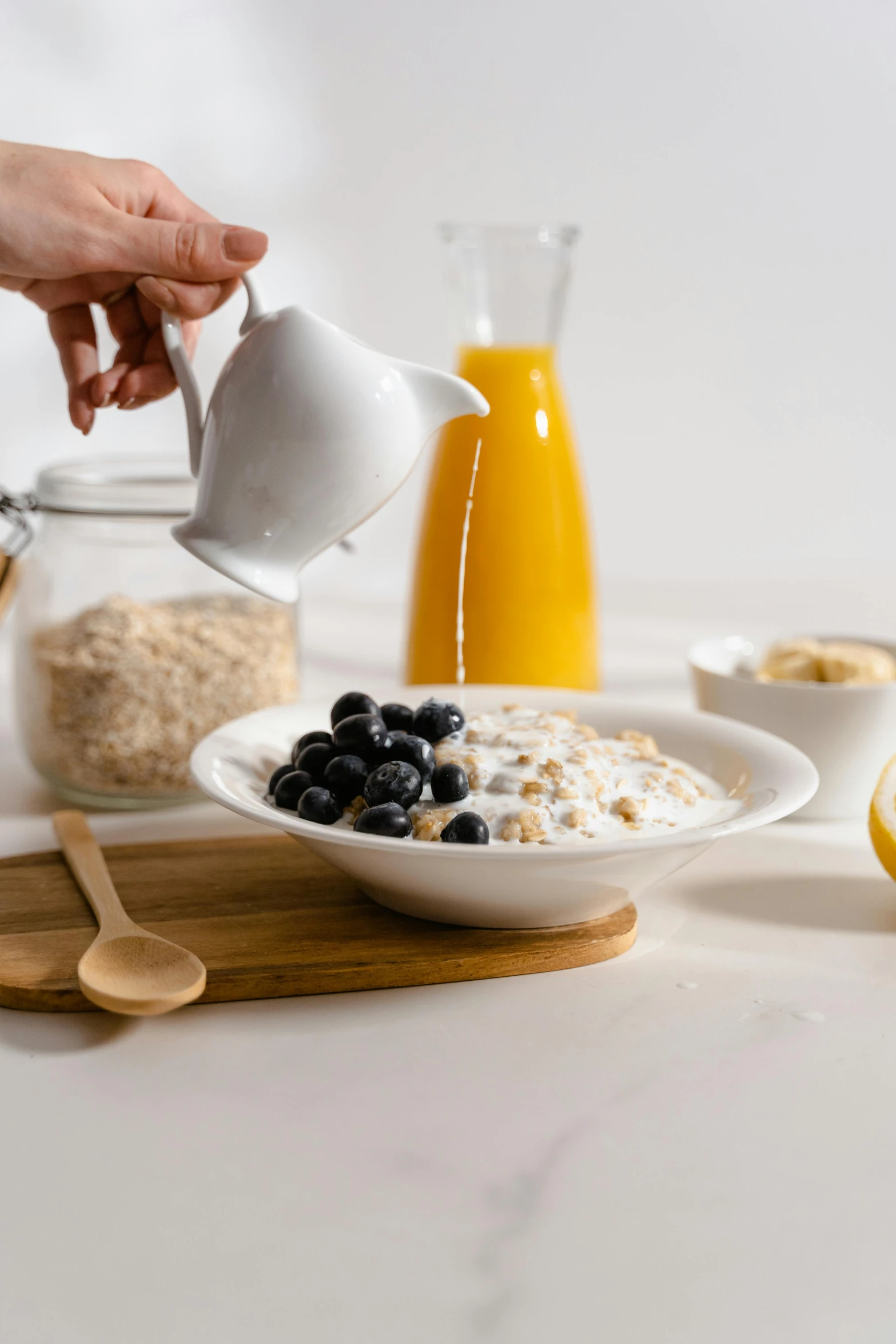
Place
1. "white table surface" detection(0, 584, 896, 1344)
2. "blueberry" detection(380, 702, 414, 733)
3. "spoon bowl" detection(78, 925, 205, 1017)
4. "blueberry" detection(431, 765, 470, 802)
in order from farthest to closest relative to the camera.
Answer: "blueberry" detection(380, 702, 414, 733) < "blueberry" detection(431, 765, 470, 802) < "spoon bowl" detection(78, 925, 205, 1017) < "white table surface" detection(0, 584, 896, 1344)

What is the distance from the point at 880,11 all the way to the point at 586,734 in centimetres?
166

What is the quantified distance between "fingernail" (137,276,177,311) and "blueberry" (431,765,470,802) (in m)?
0.42

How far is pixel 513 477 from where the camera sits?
1.20m

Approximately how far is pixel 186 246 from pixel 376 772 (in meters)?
0.41

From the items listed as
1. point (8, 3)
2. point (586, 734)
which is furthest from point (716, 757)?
point (8, 3)

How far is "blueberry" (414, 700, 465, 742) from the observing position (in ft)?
2.86

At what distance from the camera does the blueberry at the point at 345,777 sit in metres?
0.82

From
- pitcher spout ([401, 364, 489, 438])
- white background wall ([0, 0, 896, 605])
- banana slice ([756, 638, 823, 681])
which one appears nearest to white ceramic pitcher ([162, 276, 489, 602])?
pitcher spout ([401, 364, 489, 438])

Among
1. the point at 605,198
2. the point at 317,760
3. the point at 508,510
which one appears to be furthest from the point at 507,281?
the point at 605,198

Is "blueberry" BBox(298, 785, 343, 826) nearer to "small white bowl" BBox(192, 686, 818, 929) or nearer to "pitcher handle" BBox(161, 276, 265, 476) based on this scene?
"small white bowl" BBox(192, 686, 818, 929)

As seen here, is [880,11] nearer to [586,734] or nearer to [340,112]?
[340,112]

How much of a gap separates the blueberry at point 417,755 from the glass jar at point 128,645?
1.01 feet

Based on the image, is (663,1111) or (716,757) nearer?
(663,1111)

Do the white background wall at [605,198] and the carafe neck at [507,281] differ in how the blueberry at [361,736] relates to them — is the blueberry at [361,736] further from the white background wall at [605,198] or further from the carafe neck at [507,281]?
the white background wall at [605,198]
